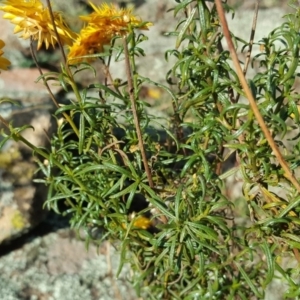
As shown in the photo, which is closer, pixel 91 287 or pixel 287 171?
pixel 287 171

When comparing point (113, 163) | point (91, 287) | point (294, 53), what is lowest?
Result: point (91, 287)

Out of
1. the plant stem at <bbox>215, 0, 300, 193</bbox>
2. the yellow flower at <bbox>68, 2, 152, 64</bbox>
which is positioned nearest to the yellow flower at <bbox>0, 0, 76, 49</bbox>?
the yellow flower at <bbox>68, 2, 152, 64</bbox>

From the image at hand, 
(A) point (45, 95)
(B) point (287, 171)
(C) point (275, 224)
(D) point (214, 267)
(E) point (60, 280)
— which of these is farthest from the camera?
(A) point (45, 95)

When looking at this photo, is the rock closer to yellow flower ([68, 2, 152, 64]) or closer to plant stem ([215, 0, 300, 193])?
yellow flower ([68, 2, 152, 64])

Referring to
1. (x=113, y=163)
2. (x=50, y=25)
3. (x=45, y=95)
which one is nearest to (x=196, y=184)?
(x=113, y=163)

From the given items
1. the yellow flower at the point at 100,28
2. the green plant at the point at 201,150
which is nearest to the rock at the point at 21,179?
the green plant at the point at 201,150

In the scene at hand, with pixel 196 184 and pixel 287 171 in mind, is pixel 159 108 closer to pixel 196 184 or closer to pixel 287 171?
pixel 196 184

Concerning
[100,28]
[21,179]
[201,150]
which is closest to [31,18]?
[100,28]

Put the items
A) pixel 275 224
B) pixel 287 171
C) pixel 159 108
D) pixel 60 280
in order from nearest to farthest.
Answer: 1. pixel 287 171
2. pixel 275 224
3. pixel 60 280
4. pixel 159 108

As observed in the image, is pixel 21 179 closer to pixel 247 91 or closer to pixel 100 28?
pixel 100 28
